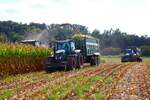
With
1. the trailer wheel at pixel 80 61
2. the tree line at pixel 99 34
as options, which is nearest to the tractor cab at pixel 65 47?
the trailer wheel at pixel 80 61

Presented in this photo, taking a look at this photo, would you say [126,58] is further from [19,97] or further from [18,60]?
[19,97]

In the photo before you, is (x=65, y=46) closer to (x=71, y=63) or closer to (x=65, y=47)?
(x=65, y=47)

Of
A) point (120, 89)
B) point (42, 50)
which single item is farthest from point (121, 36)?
point (120, 89)

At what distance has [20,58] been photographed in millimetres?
33656

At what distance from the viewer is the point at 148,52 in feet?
321

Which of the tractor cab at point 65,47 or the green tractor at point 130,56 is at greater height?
the tractor cab at point 65,47

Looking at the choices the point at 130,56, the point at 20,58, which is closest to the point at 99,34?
the point at 130,56

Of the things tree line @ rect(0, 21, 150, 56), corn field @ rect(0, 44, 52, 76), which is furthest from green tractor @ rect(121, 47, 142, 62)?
tree line @ rect(0, 21, 150, 56)

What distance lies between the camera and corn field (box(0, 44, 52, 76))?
30.7m

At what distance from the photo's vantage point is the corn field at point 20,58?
101ft

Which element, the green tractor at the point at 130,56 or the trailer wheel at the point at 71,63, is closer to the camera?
the trailer wheel at the point at 71,63

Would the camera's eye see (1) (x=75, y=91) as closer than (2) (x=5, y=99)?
No

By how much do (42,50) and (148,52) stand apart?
61.8m

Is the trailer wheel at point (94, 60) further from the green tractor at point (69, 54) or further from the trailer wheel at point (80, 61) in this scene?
the trailer wheel at point (80, 61)
